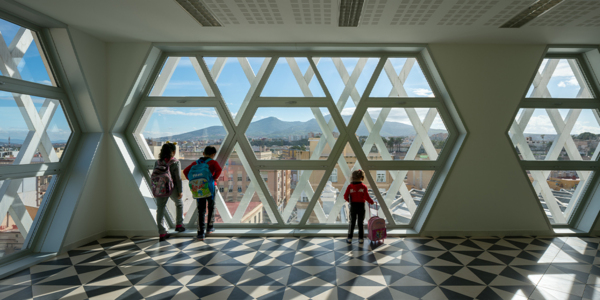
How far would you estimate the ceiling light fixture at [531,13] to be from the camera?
365 centimetres

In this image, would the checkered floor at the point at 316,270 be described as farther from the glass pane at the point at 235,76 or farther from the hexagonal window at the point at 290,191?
the glass pane at the point at 235,76

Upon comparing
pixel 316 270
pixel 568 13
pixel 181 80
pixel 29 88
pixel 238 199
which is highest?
pixel 568 13

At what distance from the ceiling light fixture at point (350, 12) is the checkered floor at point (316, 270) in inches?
132

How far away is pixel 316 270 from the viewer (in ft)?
12.6

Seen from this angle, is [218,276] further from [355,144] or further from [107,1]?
[107,1]

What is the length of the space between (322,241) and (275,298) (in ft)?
6.51

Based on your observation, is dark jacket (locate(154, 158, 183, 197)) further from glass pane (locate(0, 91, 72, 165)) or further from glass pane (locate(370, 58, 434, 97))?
glass pane (locate(370, 58, 434, 97))

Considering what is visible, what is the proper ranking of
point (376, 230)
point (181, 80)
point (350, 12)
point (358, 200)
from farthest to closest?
point (181, 80) → point (358, 200) → point (376, 230) → point (350, 12)

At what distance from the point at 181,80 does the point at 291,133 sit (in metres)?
2.27

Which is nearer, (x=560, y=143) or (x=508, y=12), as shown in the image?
(x=508, y=12)

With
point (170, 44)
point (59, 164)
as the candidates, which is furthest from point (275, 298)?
point (170, 44)

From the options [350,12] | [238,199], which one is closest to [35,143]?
[238,199]

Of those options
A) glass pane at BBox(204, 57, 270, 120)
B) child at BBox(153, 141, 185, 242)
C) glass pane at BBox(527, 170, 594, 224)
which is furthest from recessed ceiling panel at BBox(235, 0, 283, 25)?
glass pane at BBox(527, 170, 594, 224)

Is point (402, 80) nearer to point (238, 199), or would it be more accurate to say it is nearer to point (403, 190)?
point (403, 190)
